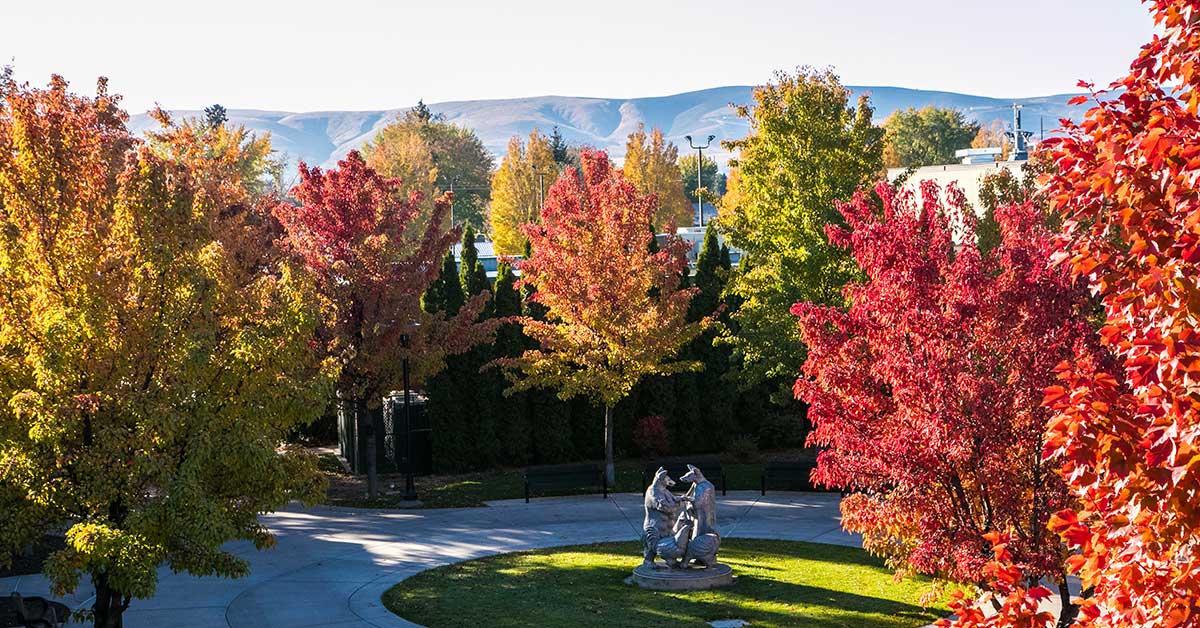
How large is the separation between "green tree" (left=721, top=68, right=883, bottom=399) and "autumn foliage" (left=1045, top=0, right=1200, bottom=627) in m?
23.0

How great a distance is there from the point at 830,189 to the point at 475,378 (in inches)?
414

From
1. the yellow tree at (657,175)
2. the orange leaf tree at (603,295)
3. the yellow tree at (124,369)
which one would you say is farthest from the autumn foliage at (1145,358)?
the yellow tree at (657,175)

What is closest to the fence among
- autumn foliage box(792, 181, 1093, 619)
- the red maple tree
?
the red maple tree

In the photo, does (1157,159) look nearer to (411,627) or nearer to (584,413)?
(411,627)

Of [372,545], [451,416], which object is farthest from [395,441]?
[372,545]

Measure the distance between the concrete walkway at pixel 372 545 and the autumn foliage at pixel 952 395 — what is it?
7.57 m

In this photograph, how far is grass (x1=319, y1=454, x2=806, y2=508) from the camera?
2865cm

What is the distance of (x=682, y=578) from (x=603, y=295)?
1033 cm

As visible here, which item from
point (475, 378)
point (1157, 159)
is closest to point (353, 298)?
point (475, 378)

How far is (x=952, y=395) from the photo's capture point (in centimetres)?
1344

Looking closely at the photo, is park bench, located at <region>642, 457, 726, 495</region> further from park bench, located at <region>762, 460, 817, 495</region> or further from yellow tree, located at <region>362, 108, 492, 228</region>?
yellow tree, located at <region>362, 108, 492, 228</region>

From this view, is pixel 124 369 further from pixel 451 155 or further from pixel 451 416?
pixel 451 155

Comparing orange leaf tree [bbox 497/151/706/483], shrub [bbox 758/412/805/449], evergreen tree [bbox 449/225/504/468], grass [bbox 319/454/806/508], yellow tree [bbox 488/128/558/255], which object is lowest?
grass [bbox 319/454/806/508]

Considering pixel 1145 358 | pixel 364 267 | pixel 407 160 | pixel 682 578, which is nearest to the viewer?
pixel 1145 358
